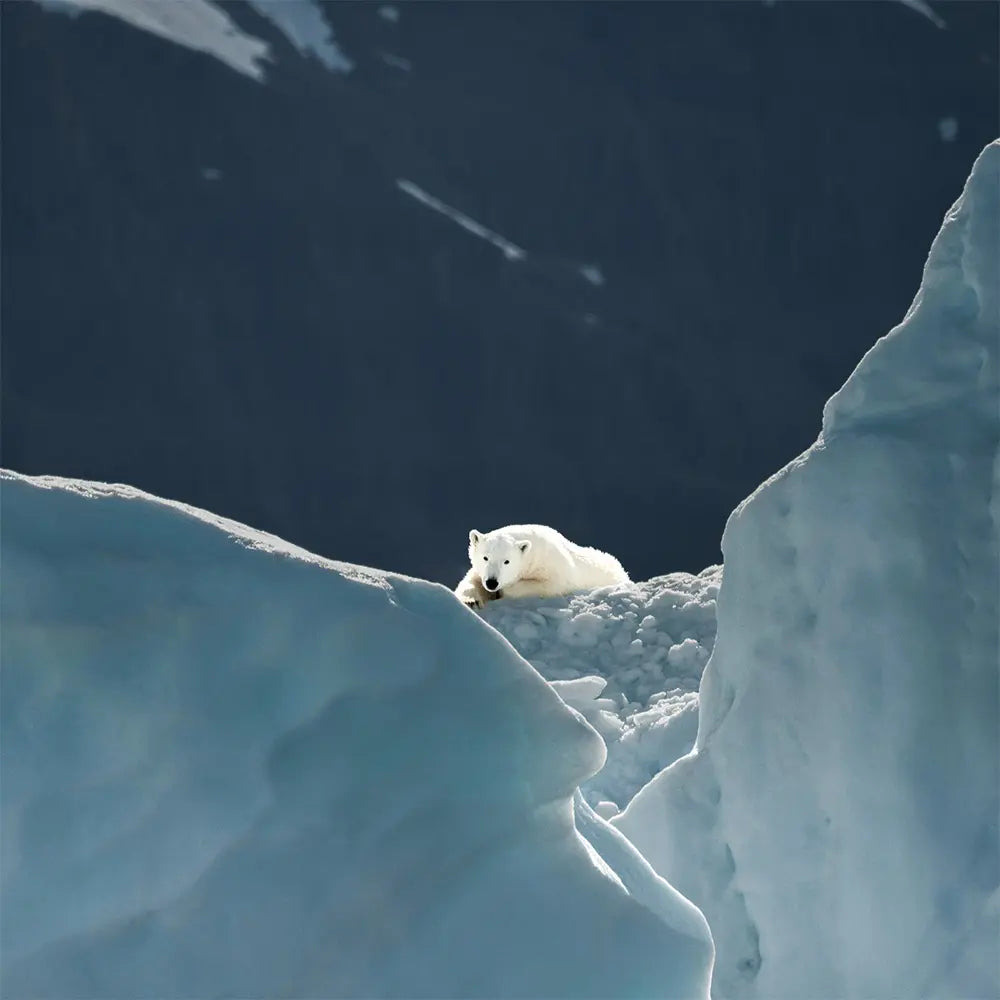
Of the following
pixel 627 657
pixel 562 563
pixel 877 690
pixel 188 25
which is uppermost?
pixel 877 690

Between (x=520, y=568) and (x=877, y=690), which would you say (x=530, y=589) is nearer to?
(x=520, y=568)

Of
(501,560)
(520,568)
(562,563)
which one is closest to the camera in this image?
(501,560)

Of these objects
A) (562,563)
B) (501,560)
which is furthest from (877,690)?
(562,563)

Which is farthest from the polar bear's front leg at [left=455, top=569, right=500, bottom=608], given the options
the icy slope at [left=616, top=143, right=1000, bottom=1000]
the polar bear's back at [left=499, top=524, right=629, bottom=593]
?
the icy slope at [left=616, top=143, right=1000, bottom=1000]

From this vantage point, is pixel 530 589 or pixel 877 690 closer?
pixel 877 690

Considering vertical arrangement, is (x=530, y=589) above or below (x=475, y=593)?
above

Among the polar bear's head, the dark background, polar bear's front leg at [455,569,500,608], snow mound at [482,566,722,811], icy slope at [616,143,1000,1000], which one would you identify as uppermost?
icy slope at [616,143,1000,1000]

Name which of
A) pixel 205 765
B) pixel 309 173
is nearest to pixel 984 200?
pixel 205 765

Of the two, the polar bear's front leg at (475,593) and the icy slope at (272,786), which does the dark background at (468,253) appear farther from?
the icy slope at (272,786)

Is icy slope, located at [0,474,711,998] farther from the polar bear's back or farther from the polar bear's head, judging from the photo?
the polar bear's back
